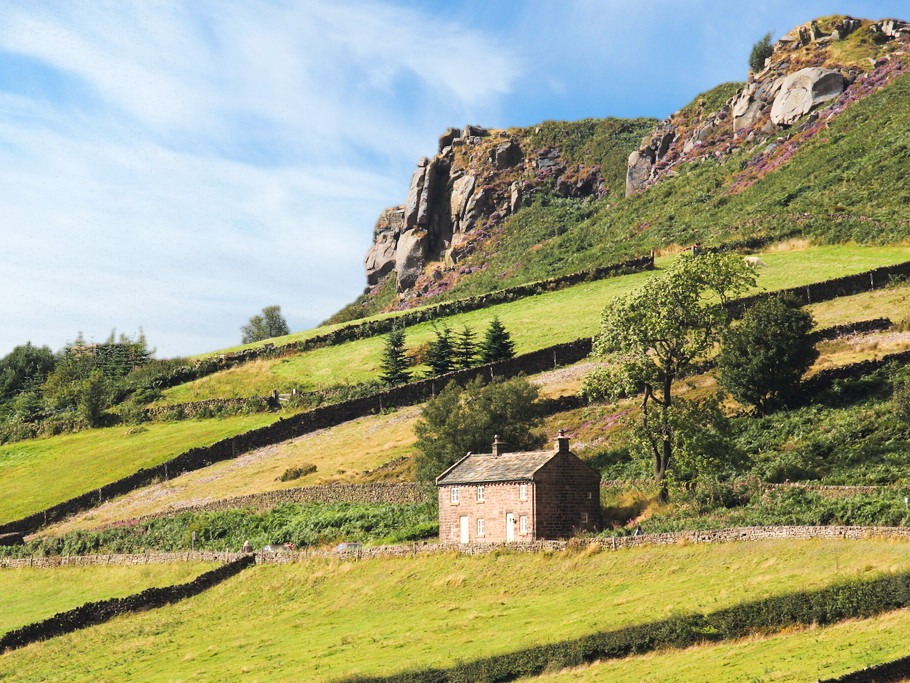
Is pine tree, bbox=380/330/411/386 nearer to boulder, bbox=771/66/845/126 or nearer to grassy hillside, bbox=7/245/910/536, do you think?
grassy hillside, bbox=7/245/910/536

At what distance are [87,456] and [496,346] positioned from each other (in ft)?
126

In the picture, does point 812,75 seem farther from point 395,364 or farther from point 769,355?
point 769,355

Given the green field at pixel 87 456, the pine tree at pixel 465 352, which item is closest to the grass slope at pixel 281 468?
the green field at pixel 87 456

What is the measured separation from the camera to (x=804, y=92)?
179m

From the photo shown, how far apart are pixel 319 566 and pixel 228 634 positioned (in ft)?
29.7

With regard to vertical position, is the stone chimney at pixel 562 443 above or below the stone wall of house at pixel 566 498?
above

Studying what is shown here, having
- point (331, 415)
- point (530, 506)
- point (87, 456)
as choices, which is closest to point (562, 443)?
point (530, 506)

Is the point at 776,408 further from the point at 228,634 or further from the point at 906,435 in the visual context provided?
the point at 228,634

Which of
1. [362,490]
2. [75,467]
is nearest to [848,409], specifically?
[362,490]

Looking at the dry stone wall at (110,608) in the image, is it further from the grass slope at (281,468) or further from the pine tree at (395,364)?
the pine tree at (395,364)

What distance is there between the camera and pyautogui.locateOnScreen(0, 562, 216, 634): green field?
64.1 meters

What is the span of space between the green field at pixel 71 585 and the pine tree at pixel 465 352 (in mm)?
42300

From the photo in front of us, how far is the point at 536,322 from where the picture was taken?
120188mm

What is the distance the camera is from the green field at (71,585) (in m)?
64.1
